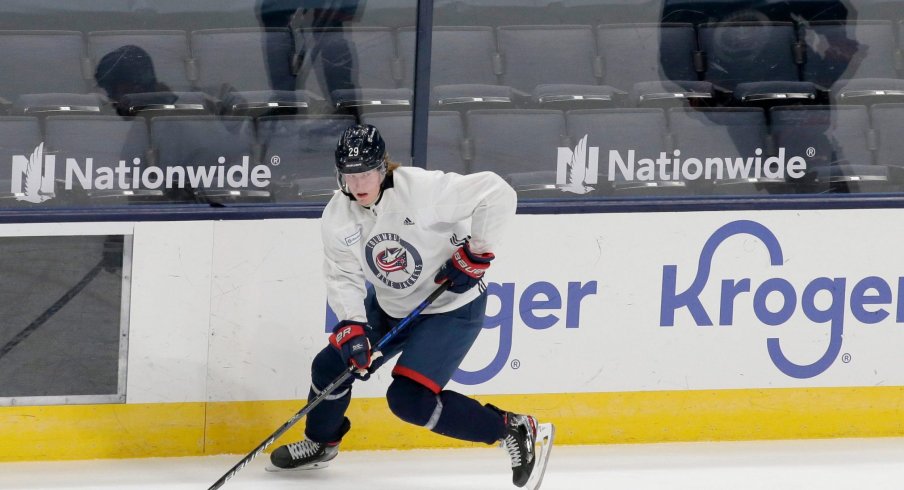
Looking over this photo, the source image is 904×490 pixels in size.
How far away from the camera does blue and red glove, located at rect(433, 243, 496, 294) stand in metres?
3.58

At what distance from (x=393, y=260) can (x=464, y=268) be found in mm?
197

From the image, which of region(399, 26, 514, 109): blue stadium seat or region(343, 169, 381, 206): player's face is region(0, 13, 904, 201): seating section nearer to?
region(399, 26, 514, 109): blue stadium seat

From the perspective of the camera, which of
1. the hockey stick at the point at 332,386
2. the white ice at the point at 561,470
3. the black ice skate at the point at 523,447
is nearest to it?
the hockey stick at the point at 332,386

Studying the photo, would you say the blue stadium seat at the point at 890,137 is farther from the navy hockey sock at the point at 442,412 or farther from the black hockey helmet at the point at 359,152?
the black hockey helmet at the point at 359,152

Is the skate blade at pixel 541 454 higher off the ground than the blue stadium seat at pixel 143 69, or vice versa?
the blue stadium seat at pixel 143 69

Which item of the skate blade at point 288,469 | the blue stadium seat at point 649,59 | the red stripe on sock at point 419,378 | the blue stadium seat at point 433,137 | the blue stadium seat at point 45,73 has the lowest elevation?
the skate blade at point 288,469

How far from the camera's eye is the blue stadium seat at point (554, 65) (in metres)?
4.15

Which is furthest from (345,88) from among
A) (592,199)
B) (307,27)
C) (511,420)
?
(511,420)

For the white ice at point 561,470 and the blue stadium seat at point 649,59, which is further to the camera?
the blue stadium seat at point 649,59

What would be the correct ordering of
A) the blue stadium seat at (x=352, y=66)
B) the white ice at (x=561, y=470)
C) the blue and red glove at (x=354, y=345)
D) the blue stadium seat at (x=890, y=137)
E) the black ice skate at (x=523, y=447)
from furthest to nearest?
the blue stadium seat at (x=890, y=137), the blue stadium seat at (x=352, y=66), the white ice at (x=561, y=470), the black ice skate at (x=523, y=447), the blue and red glove at (x=354, y=345)

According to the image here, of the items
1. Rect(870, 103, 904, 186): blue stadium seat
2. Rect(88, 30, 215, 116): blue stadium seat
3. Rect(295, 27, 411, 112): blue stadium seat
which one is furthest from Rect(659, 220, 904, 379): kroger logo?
Rect(88, 30, 215, 116): blue stadium seat

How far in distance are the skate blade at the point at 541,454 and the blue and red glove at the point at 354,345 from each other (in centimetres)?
61

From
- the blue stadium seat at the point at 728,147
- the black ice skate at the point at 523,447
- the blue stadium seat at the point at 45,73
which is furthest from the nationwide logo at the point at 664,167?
the blue stadium seat at the point at 45,73

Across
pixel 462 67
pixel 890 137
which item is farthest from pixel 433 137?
pixel 890 137
